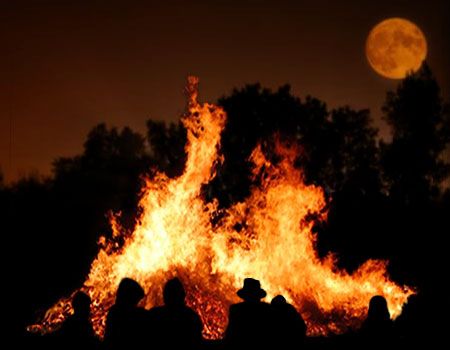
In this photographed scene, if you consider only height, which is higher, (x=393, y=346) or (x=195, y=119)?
(x=195, y=119)

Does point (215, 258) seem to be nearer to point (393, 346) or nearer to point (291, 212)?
point (291, 212)

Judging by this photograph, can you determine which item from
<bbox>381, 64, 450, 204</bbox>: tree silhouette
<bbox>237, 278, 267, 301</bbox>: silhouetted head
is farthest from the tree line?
<bbox>237, 278, 267, 301</bbox>: silhouetted head

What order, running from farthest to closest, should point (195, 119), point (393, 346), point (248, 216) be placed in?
point (248, 216)
point (195, 119)
point (393, 346)

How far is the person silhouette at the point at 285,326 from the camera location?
7770 mm

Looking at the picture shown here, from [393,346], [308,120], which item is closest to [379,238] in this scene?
[308,120]

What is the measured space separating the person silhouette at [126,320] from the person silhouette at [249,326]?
1.33 m

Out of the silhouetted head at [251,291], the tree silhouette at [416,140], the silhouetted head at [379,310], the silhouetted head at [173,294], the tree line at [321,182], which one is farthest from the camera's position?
the tree silhouette at [416,140]

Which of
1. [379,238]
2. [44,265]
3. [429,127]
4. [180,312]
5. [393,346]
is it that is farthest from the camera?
[429,127]

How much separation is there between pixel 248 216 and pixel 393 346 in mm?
12094

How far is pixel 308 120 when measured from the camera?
4109cm

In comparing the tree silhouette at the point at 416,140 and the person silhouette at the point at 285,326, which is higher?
the tree silhouette at the point at 416,140

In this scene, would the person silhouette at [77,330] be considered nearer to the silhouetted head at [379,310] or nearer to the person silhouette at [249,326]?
the person silhouette at [249,326]

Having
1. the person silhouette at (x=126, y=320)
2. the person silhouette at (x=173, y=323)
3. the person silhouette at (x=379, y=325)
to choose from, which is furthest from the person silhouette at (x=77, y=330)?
the person silhouette at (x=379, y=325)

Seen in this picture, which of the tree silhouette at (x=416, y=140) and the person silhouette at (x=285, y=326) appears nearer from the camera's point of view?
the person silhouette at (x=285, y=326)
